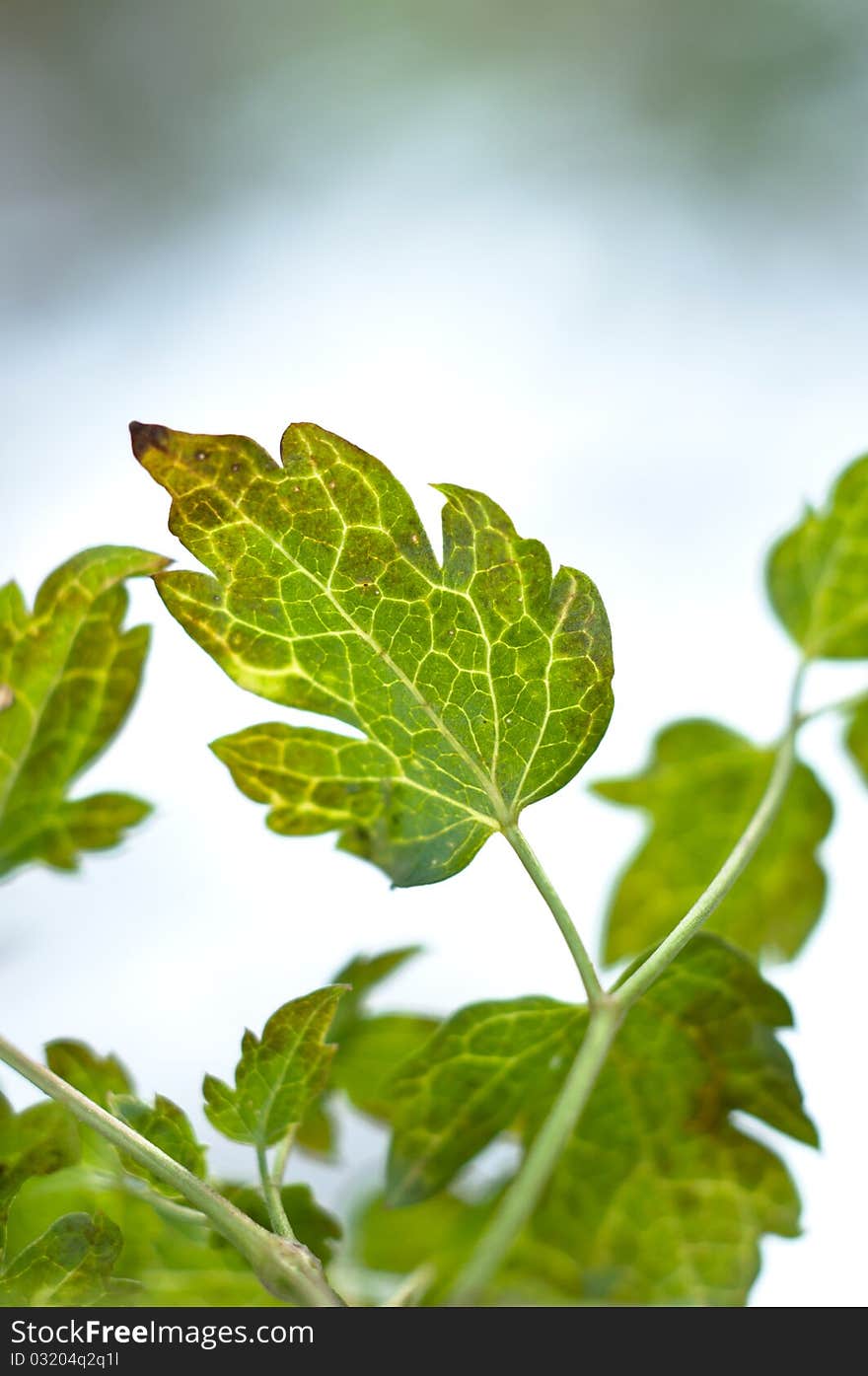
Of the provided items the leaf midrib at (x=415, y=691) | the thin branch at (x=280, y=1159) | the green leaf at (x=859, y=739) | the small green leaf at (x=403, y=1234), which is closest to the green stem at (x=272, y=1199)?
the thin branch at (x=280, y=1159)

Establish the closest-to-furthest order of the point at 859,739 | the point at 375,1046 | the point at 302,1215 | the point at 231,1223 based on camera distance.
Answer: the point at 231,1223
the point at 302,1215
the point at 375,1046
the point at 859,739

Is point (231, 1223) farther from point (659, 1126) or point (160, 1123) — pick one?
point (659, 1126)

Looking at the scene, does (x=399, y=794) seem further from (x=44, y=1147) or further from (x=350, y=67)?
(x=350, y=67)

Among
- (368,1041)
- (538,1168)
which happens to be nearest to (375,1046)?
(368,1041)

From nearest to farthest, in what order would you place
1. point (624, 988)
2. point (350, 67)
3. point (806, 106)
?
1. point (624, 988)
2. point (806, 106)
3. point (350, 67)

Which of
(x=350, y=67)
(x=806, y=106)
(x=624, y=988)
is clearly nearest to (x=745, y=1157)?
(x=624, y=988)

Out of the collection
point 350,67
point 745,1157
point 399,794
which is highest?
point 350,67

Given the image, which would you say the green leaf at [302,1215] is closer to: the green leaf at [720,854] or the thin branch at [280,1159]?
the thin branch at [280,1159]
